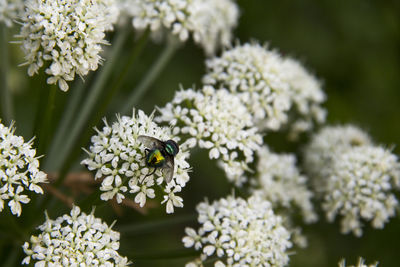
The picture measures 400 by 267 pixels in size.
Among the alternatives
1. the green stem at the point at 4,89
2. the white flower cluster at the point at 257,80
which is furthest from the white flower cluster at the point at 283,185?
the green stem at the point at 4,89

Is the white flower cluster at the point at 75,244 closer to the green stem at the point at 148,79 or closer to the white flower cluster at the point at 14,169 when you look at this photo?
the white flower cluster at the point at 14,169

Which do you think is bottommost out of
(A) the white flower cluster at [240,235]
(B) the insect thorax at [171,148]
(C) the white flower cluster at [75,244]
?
(C) the white flower cluster at [75,244]

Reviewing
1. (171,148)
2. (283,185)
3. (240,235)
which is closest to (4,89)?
(171,148)

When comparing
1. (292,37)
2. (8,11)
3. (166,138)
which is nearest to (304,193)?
(166,138)

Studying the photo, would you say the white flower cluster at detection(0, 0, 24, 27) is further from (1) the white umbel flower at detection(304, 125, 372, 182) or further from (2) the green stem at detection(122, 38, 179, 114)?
(1) the white umbel flower at detection(304, 125, 372, 182)

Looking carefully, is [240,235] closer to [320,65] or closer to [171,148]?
[171,148]

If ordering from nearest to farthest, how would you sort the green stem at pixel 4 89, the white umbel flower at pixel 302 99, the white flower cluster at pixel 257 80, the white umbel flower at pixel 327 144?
the green stem at pixel 4 89 → the white flower cluster at pixel 257 80 → the white umbel flower at pixel 327 144 → the white umbel flower at pixel 302 99
